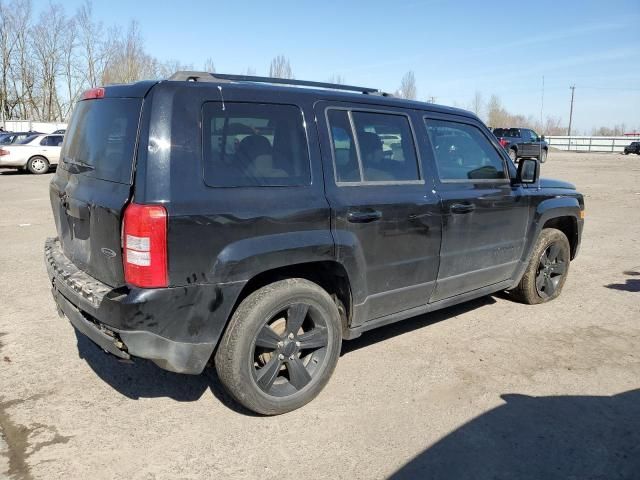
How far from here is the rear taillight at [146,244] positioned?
273 cm

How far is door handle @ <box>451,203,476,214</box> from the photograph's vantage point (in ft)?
13.6

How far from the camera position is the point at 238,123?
122 inches

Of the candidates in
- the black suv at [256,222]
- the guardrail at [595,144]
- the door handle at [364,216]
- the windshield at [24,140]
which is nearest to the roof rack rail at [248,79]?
the black suv at [256,222]

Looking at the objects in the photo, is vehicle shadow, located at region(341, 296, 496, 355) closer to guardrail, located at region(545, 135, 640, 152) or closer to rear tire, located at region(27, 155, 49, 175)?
rear tire, located at region(27, 155, 49, 175)

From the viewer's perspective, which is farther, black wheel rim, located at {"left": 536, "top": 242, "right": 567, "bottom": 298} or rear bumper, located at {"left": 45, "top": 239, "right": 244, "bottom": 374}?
black wheel rim, located at {"left": 536, "top": 242, "right": 567, "bottom": 298}

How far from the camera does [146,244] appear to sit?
274 centimetres

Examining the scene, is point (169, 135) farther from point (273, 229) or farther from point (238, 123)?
point (273, 229)

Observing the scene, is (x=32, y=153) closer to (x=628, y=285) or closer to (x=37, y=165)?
(x=37, y=165)

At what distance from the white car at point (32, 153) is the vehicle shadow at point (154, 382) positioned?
1852cm

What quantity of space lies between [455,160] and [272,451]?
2.62 metres

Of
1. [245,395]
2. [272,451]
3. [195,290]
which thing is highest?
[195,290]

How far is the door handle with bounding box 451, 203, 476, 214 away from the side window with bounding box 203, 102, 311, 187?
53.5 inches

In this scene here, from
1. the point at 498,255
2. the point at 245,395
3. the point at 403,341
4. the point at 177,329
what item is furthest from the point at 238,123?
the point at 498,255

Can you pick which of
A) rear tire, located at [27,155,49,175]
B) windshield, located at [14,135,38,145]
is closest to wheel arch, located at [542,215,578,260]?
rear tire, located at [27,155,49,175]
